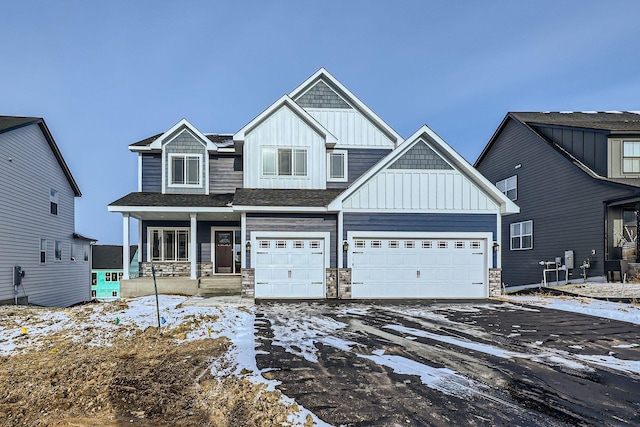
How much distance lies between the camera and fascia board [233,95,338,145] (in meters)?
14.9

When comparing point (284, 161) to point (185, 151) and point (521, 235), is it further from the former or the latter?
point (521, 235)

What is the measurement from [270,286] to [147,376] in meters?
7.85

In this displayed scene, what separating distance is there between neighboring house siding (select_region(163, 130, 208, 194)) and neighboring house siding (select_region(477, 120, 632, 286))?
16.8 metres

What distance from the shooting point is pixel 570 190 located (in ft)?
56.5

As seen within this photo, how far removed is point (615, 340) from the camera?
7.32 meters

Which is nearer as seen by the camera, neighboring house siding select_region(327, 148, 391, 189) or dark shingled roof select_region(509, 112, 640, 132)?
neighboring house siding select_region(327, 148, 391, 189)

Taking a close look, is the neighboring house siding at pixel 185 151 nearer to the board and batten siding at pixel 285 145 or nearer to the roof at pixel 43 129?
the board and batten siding at pixel 285 145

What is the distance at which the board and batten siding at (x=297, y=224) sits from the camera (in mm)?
13016

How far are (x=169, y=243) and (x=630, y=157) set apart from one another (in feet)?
67.1

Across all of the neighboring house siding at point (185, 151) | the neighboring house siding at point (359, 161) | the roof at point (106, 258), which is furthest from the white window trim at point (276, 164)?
the roof at point (106, 258)

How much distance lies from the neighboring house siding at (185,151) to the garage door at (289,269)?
4849 mm

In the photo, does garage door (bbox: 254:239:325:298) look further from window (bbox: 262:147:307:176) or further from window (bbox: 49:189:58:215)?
window (bbox: 49:189:58:215)

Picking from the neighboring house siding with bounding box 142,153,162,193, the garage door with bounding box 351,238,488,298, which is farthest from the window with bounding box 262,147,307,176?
the neighboring house siding with bounding box 142,153,162,193

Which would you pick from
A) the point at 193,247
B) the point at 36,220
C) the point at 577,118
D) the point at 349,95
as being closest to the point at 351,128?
the point at 349,95
